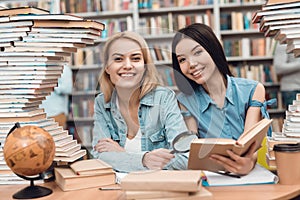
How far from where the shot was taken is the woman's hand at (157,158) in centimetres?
147

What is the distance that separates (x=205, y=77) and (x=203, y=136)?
0.23 metres

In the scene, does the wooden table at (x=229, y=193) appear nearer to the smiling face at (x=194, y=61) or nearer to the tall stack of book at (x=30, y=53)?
the tall stack of book at (x=30, y=53)

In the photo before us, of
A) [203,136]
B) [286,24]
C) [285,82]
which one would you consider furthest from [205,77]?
[285,82]

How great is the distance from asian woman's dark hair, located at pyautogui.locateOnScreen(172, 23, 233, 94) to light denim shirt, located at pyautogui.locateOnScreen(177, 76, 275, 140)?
0.11 ft

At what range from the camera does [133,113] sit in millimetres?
1537

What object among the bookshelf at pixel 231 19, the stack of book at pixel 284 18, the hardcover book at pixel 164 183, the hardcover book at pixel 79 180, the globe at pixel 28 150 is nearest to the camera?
the hardcover book at pixel 164 183

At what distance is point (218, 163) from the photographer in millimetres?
1474

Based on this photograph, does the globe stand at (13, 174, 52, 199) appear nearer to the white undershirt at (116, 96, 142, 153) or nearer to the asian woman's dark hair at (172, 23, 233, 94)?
the white undershirt at (116, 96, 142, 153)

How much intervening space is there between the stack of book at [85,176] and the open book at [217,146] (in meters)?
0.28

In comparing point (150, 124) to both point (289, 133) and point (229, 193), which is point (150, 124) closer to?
point (229, 193)

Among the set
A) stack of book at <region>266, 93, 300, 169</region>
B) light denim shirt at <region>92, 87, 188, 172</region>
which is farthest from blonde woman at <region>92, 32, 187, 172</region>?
stack of book at <region>266, 93, 300, 169</region>

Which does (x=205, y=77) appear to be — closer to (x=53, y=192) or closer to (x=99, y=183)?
(x=99, y=183)

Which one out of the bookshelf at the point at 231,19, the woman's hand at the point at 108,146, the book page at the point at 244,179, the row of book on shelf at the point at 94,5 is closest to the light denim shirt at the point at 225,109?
the book page at the point at 244,179

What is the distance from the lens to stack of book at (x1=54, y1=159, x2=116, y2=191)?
143 cm
